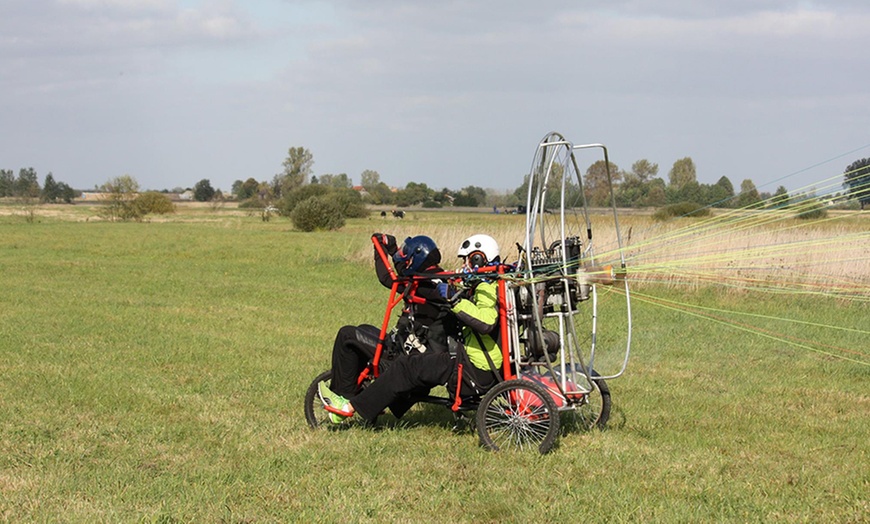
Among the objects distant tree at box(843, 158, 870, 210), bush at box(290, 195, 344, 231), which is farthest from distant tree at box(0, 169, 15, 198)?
distant tree at box(843, 158, 870, 210)

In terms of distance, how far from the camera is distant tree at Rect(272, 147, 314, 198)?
114 m

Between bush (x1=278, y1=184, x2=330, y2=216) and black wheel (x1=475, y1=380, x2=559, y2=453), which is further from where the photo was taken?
bush (x1=278, y1=184, x2=330, y2=216)

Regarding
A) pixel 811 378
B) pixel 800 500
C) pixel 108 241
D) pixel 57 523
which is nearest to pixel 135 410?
pixel 57 523

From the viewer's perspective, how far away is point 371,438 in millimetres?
6961

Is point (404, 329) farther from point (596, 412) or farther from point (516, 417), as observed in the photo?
point (596, 412)

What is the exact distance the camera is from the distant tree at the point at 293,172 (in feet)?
374

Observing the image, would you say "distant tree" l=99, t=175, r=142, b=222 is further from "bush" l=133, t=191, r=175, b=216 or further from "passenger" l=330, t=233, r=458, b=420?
"passenger" l=330, t=233, r=458, b=420

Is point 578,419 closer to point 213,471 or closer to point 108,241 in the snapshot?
point 213,471

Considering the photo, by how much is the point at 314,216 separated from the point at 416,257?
44.7 meters

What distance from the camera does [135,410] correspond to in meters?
8.10

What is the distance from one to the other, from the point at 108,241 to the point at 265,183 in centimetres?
8803

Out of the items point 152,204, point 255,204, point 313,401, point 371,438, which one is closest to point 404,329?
point 371,438

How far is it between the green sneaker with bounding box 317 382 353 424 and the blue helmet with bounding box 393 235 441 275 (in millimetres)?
1205

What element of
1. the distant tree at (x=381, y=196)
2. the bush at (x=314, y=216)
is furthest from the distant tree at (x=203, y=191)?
the bush at (x=314, y=216)
